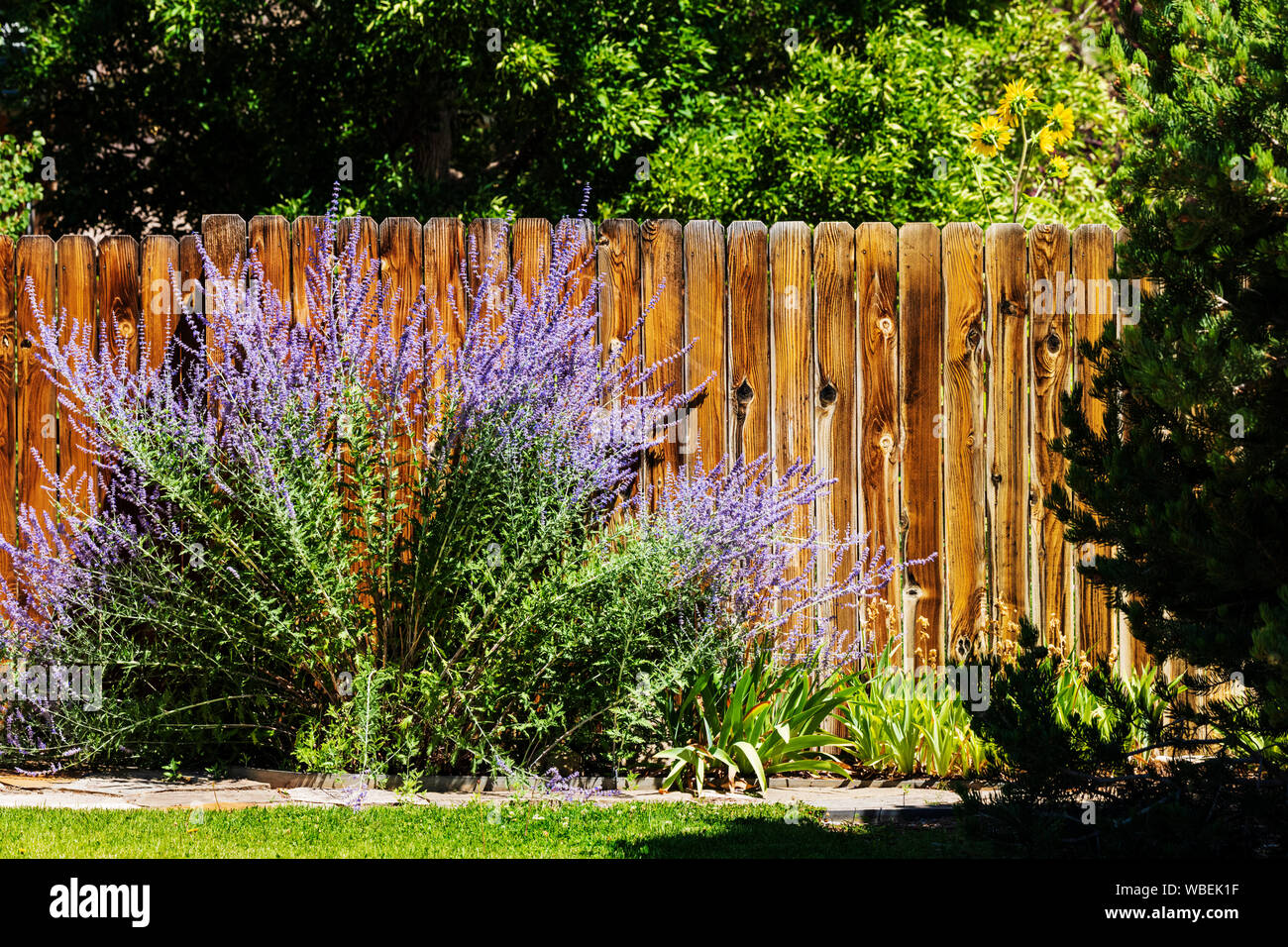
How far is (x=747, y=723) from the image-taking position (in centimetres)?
433

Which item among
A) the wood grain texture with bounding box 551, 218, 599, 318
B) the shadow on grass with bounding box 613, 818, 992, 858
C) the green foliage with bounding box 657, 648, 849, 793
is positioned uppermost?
the wood grain texture with bounding box 551, 218, 599, 318

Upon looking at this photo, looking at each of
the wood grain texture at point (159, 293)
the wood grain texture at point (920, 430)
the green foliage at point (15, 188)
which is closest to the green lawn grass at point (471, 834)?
the wood grain texture at point (920, 430)

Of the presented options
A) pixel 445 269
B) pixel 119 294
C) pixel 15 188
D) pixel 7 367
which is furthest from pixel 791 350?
pixel 15 188

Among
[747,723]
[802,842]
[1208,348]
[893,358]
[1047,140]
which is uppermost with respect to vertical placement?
[1047,140]

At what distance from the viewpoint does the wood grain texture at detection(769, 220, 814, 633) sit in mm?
4898

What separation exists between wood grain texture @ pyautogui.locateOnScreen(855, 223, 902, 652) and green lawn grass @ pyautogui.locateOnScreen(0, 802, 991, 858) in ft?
4.44

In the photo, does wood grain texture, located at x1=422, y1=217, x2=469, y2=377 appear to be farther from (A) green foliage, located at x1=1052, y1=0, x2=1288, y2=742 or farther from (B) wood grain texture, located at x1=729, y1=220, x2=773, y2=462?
(A) green foliage, located at x1=1052, y1=0, x2=1288, y2=742

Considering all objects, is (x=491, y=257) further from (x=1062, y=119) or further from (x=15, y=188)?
(x=15, y=188)

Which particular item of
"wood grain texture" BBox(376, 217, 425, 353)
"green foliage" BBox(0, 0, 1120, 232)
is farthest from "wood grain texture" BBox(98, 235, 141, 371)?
"green foliage" BBox(0, 0, 1120, 232)

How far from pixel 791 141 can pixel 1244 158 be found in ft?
17.3

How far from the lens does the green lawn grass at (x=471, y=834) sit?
332 cm

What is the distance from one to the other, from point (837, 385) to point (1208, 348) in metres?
2.00

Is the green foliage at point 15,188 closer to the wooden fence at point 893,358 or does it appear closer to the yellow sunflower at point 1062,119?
the wooden fence at point 893,358
